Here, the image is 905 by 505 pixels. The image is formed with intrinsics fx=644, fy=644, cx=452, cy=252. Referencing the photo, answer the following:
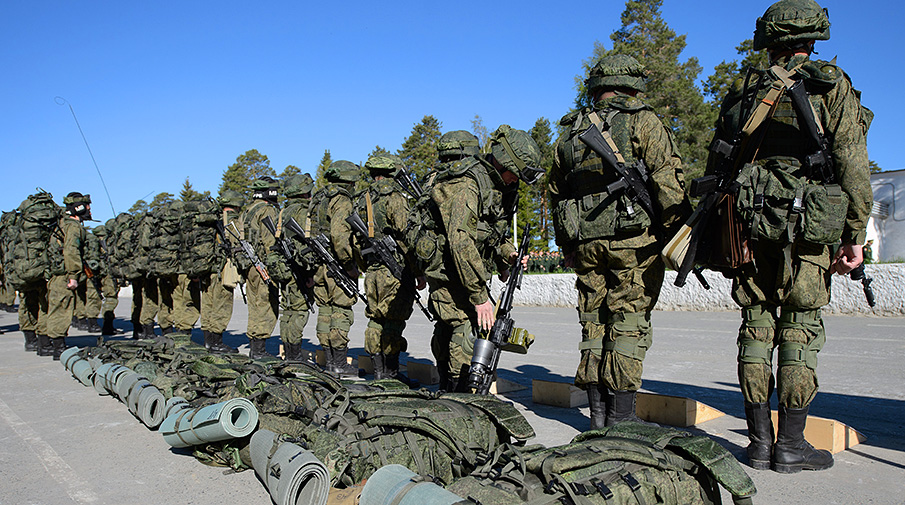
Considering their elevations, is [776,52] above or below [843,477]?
above

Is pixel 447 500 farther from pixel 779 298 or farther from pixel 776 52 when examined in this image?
pixel 776 52

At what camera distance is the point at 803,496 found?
127 inches

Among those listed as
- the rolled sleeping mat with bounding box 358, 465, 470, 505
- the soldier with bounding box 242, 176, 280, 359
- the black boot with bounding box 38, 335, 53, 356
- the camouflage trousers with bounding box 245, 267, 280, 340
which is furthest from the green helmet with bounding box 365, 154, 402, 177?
the black boot with bounding box 38, 335, 53, 356

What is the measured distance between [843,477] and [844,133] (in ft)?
6.07

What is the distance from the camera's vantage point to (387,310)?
6691 mm

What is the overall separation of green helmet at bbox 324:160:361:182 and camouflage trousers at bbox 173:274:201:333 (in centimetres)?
396

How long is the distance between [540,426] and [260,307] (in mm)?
5464

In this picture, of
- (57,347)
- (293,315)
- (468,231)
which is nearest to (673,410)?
(468,231)

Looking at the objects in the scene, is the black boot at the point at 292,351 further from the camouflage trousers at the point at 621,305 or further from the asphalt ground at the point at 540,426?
the camouflage trousers at the point at 621,305

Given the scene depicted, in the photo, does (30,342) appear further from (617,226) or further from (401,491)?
(401,491)

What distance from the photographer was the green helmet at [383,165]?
7.23 metres

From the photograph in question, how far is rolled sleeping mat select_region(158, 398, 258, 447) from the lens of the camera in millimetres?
3727

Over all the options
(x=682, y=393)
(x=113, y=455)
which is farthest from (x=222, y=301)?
(x=682, y=393)

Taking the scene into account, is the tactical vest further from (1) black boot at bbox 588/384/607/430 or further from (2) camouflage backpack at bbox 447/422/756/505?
(2) camouflage backpack at bbox 447/422/756/505
